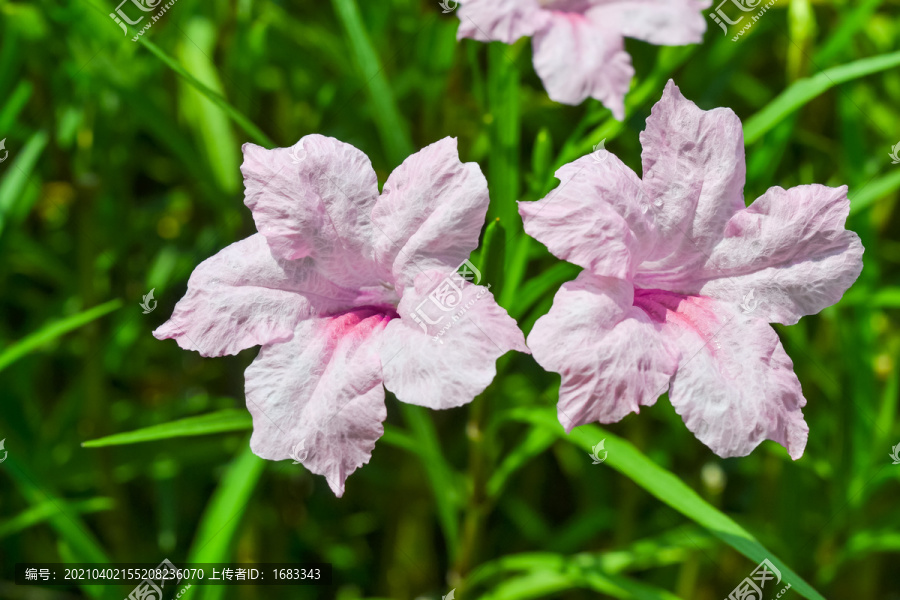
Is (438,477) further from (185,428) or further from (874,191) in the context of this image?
(874,191)

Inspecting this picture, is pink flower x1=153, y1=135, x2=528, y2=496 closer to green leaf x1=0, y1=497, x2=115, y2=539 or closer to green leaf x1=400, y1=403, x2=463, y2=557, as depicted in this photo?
green leaf x1=400, y1=403, x2=463, y2=557

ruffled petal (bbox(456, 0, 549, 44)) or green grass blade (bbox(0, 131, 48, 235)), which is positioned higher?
ruffled petal (bbox(456, 0, 549, 44))

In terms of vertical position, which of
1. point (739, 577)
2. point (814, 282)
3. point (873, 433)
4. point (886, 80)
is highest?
point (814, 282)

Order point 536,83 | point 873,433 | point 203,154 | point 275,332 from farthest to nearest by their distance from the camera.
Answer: point 536,83, point 203,154, point 873,433, point 275,332

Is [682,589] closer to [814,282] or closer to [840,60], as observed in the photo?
[814,282]

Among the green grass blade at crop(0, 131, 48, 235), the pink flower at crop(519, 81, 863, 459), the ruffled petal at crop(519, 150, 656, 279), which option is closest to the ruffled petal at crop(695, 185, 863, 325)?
the pink flower at crop(519, 81, 863, 459)

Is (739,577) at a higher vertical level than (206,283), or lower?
lower

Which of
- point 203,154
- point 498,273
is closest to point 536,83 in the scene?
point 203,154
